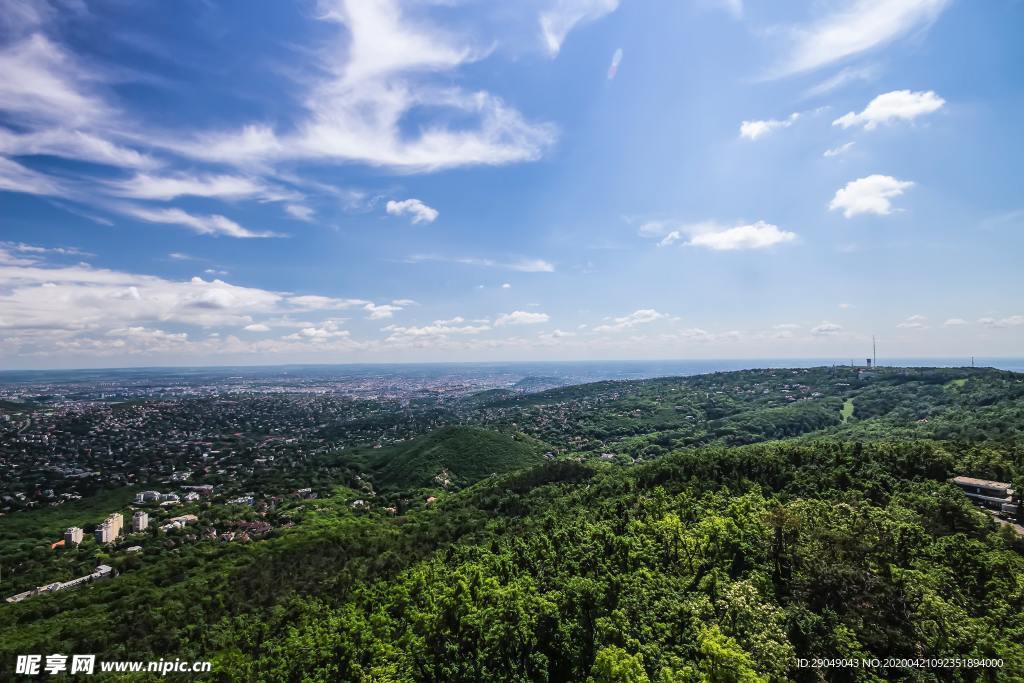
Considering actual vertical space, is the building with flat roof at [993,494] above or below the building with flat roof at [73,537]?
above

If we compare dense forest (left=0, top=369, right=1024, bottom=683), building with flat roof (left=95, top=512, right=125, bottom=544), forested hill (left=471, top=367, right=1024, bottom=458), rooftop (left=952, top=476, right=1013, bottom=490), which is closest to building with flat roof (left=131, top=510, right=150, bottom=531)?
building with flat roof (left=95, top=512, right=125, bottom=544)

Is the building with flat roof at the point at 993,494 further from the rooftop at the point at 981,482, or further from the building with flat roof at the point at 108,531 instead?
the building with flat roof at the point at 108,531

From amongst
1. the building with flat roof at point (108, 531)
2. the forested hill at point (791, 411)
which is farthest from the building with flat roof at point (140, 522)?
the forested hill at point (791, 411)

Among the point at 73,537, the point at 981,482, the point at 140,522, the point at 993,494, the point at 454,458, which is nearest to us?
the point at 993,494

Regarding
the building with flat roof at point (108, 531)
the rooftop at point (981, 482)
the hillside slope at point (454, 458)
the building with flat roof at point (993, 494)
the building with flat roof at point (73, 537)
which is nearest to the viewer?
the building with flat roof at point (993, 494)

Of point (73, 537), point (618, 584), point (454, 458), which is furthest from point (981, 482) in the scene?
point (73, 537)

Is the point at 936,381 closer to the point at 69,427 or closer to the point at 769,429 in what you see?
the point at 769,429

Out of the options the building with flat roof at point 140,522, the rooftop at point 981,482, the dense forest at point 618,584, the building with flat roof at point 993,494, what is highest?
the rooftop at point 981,482

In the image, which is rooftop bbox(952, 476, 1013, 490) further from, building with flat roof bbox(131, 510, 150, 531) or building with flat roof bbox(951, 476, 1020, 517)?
building with flat roof bbox(131, 510, 150, 531)

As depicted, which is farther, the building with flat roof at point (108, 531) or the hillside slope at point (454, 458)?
the hillside slope at point (454, 458)

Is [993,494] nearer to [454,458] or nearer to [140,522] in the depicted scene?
[454,458]
